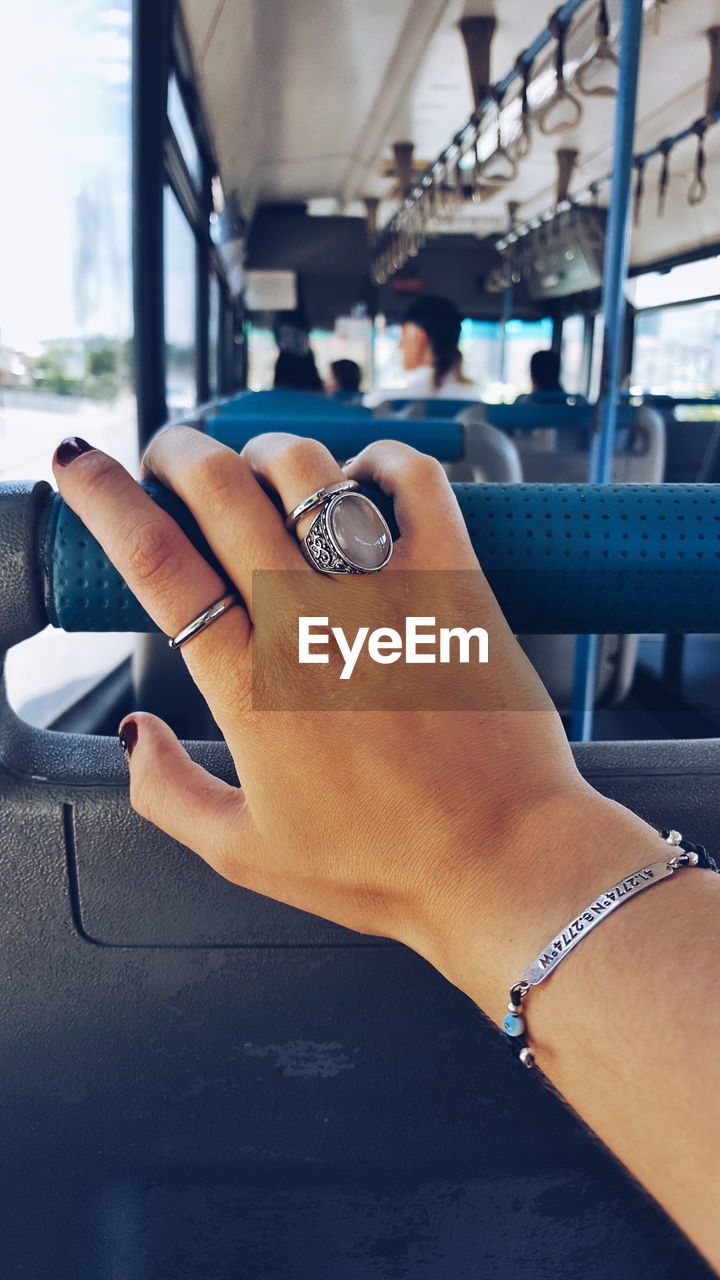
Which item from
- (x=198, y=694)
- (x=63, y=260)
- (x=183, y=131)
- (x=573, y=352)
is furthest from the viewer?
(x=573, y=352)

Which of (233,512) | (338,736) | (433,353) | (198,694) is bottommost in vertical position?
(198,694)

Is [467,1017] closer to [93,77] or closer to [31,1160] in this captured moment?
[31,1160]

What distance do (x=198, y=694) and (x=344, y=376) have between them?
478 cm

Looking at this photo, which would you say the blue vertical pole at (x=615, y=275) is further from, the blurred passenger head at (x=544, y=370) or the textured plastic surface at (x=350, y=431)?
the blurred passenger head at (x=544, y=370)

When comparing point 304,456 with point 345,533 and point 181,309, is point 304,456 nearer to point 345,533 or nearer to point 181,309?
point 345,533

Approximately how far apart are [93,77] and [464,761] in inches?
107

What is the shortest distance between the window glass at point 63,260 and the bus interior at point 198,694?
0.05ft

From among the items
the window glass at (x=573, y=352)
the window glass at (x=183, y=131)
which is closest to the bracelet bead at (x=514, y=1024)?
the window glass at (x=183, y=131)

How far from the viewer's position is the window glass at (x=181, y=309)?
13.3ft

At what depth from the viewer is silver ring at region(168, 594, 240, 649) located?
46 centimetres

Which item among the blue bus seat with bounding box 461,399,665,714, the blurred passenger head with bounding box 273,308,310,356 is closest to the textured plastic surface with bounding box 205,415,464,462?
the blue bus seat with bounding box 461,399,665,714

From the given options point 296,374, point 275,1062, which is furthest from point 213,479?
point 296,374

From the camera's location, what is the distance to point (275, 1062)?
0.59 meters

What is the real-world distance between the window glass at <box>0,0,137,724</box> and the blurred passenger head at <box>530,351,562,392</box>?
9.41ft
